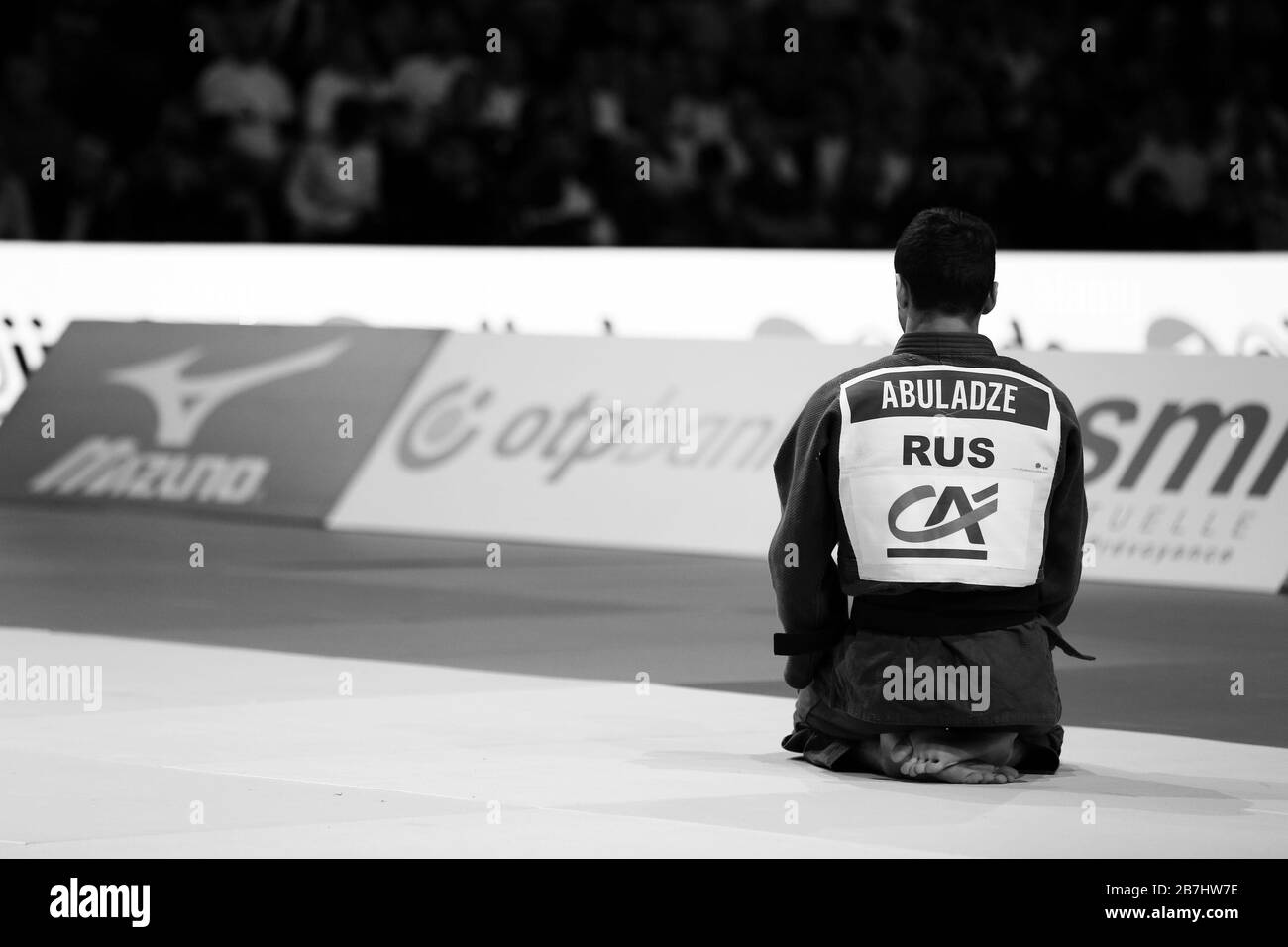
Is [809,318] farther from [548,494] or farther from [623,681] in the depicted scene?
[623,681]

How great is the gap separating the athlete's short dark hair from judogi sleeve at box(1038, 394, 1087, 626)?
416mm

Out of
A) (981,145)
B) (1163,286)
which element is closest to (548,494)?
(1163,286)

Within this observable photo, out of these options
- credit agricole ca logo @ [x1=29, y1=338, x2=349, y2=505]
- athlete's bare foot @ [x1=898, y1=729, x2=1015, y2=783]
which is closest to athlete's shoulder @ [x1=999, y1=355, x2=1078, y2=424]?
athlete's bare foot @ [x1=898, y1=729, x2=1015, y2=783]

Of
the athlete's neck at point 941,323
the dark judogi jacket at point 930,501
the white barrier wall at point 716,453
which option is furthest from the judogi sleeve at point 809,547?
the white barrier wall at point 716,453

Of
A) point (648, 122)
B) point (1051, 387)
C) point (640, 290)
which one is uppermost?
point (648, 122)

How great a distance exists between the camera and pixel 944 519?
5.83 m

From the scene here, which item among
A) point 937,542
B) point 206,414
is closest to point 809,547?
point 937,542

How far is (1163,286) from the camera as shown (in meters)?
11.7

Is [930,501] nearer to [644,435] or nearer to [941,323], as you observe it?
[941,323]

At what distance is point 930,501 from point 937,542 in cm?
12

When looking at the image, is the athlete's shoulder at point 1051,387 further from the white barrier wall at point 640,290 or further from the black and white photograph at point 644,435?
the white barrier wall at point 640,290

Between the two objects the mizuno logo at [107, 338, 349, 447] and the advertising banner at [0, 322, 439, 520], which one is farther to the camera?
the mizuno logo at [107, 338, 349, 447]

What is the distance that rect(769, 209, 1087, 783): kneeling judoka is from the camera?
5.82 m

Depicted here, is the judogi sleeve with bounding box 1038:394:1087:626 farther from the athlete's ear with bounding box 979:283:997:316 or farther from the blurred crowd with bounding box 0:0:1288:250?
the blurred crowd with bounding box 0:0:1288:250
